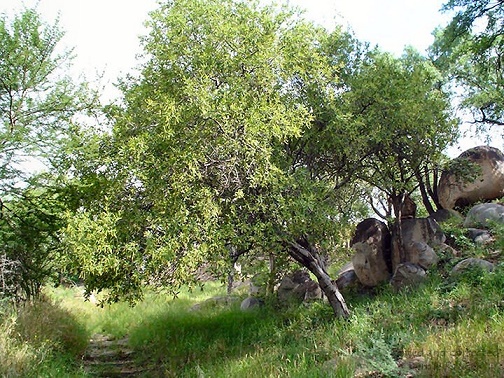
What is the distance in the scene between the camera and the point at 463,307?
27.1ft

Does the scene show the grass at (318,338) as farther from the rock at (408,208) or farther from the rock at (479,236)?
the rock at (408,208)

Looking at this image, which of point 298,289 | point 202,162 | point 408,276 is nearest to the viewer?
point 202,162

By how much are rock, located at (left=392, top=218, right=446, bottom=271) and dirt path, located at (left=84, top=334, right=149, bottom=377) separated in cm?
714

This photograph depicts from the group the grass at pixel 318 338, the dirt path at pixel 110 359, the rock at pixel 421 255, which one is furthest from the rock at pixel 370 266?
the dirt path at pixel 110 359

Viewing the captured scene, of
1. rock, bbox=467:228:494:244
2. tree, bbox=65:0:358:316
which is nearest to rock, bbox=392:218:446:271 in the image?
rock, bbox=467:228:494:244

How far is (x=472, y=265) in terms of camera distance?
9.78 metres

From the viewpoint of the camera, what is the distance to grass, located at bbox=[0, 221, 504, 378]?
6.29 meters

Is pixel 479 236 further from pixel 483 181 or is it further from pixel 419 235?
pixel 483 181

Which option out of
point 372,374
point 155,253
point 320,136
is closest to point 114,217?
point 155,253

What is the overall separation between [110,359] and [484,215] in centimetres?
1115

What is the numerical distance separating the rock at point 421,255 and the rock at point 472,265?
99 cm

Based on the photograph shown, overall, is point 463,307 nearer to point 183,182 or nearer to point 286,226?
point 286,226

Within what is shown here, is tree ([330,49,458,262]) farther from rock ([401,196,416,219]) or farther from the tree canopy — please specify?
rock ([401,196,416,219])

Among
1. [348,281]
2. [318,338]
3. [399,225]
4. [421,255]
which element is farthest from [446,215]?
[318,338]
